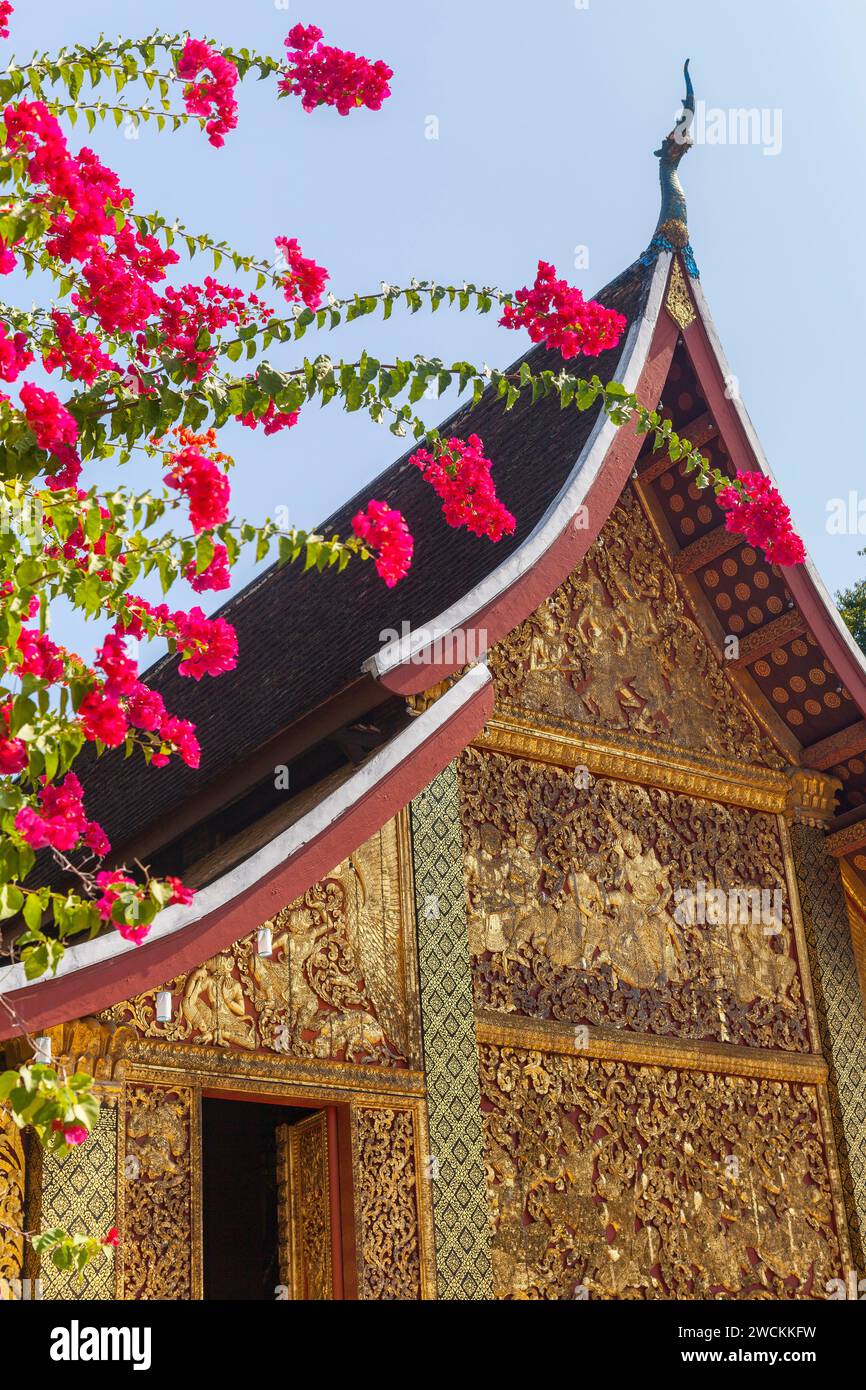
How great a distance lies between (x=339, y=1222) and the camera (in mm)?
→ 5805

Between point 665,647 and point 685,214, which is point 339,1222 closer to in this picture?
point 665,647

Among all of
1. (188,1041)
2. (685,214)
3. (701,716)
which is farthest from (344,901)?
(685,214)

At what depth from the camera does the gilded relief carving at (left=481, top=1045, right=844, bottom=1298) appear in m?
6.24

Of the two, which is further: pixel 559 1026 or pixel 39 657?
pixel 559 1026

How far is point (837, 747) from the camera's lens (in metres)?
8.02

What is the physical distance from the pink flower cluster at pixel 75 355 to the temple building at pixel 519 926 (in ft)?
5.08

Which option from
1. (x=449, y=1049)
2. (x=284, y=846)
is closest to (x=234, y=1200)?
(x=449, y=1049)

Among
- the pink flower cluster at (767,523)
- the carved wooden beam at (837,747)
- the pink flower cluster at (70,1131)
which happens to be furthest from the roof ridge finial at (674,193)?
the pink flower cluster at (70,1131)

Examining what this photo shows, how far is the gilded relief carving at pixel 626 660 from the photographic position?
7.33 m

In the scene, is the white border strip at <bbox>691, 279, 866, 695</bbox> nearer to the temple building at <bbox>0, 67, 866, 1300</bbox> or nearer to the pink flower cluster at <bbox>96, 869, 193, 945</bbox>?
the temple building at <bbox>0, 67, 866, 1300</bbox>

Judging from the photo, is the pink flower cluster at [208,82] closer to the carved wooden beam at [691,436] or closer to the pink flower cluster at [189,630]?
the pink flower cluster at [189,630]

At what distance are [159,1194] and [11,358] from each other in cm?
294

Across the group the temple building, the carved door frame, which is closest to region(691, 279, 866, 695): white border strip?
the temple building

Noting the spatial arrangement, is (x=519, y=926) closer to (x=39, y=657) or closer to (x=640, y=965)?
(x=640, y=965)
